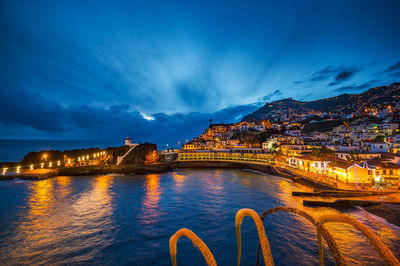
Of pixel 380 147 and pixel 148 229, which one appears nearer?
pixel 148 229

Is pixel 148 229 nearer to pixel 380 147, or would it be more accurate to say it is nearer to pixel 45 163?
pixel 45 163

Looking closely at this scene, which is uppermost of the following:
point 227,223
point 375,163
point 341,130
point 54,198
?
point 341,130

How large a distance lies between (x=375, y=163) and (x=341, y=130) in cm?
7062

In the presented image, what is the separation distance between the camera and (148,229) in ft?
45.4

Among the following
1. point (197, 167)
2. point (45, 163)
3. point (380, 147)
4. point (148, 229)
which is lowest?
point (148, 229)

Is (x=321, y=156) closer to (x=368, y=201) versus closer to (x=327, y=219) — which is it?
(x=368, y=201)

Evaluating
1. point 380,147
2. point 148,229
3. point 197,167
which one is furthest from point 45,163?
point 380,147

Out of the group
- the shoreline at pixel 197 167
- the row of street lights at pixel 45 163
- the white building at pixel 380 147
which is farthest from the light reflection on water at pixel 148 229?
the white building at pixel 380 147

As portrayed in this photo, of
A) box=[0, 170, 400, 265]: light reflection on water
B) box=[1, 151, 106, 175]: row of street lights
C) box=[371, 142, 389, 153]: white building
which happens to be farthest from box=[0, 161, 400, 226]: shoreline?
box=[371, 142, 389, 153]: white building

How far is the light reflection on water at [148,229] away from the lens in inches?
421

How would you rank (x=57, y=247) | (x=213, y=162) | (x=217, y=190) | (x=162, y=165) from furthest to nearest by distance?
(x=213, y=162), (x=162, y=165), (x=217, y=190), (x=57, y=247)

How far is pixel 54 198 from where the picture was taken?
20.8m

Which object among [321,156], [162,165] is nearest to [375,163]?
[321,156]

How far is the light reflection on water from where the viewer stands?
10.7 meters
